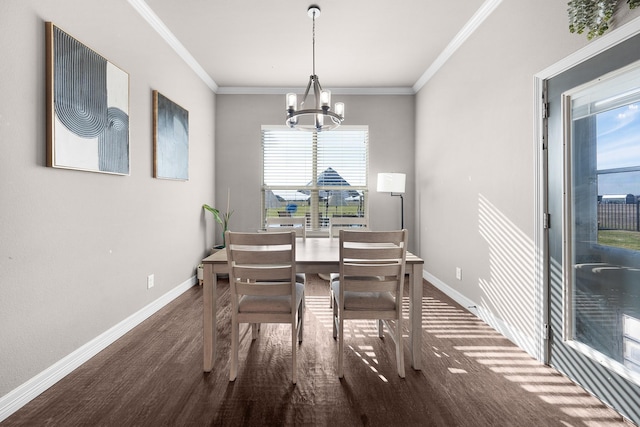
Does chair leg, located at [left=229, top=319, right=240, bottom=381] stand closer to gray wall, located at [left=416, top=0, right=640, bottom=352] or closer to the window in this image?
gray wall, located at [left=416, top=0, right=640, bottom=352]

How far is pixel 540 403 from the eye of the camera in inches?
66.6

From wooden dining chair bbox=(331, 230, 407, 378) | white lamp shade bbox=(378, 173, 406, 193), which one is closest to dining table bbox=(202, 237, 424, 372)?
wooden dining chair bbox=(331, 230, 407, 378)

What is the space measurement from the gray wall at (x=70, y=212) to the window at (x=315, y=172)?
1.72 metres

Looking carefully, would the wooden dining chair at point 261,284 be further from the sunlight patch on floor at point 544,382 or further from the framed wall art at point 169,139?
the framed wall art at point 169,139

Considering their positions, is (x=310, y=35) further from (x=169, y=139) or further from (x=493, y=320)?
(x=493, y=320)

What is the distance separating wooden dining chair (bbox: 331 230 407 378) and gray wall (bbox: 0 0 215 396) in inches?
69.3

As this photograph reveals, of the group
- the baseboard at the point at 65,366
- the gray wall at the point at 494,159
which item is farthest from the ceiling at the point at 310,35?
the baseboard at the point at 65,366

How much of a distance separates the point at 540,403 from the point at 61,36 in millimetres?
3533

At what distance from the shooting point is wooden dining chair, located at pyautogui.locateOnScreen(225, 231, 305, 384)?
1.79 meters

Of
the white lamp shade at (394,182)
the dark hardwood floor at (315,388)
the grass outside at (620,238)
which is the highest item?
the white lamp shade at (394,182)

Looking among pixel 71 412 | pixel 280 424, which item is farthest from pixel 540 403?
pixel 71 412

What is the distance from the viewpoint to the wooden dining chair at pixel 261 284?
1.79 m

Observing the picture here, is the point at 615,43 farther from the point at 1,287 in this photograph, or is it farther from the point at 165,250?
the point at 165,250

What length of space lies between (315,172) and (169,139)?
2.18 m
